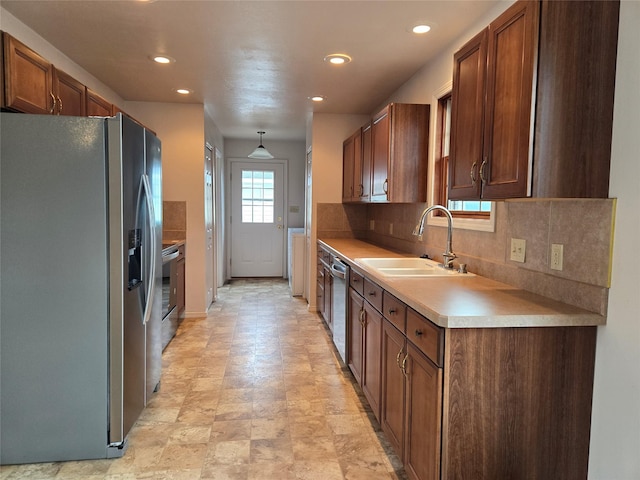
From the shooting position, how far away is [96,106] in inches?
127

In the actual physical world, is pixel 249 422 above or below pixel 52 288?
below

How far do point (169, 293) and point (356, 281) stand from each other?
1.85 metres

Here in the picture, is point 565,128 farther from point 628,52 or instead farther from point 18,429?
point 18,429

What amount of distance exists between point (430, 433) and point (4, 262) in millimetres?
2029

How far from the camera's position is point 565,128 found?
1474 mm

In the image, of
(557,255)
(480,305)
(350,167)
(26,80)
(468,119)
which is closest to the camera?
(480,305)

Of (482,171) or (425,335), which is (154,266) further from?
(482,171)

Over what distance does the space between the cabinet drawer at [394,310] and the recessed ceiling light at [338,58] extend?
1844mm

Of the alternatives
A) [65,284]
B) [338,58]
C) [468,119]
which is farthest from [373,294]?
[338,58]

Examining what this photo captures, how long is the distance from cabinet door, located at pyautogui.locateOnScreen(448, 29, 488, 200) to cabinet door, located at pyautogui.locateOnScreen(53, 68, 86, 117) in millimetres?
2295

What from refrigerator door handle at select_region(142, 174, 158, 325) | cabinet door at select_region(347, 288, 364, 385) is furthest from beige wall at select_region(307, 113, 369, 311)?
refrigerator door handle at select_region(142, 174, 158, 325)

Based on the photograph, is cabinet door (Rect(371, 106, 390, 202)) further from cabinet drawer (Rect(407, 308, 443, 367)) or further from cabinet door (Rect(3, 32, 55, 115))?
cabinet door (Rect(3, 32, 55, 115))

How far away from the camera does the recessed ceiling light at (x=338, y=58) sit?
10.2ft

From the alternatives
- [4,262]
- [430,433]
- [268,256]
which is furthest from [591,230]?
[268,256]
